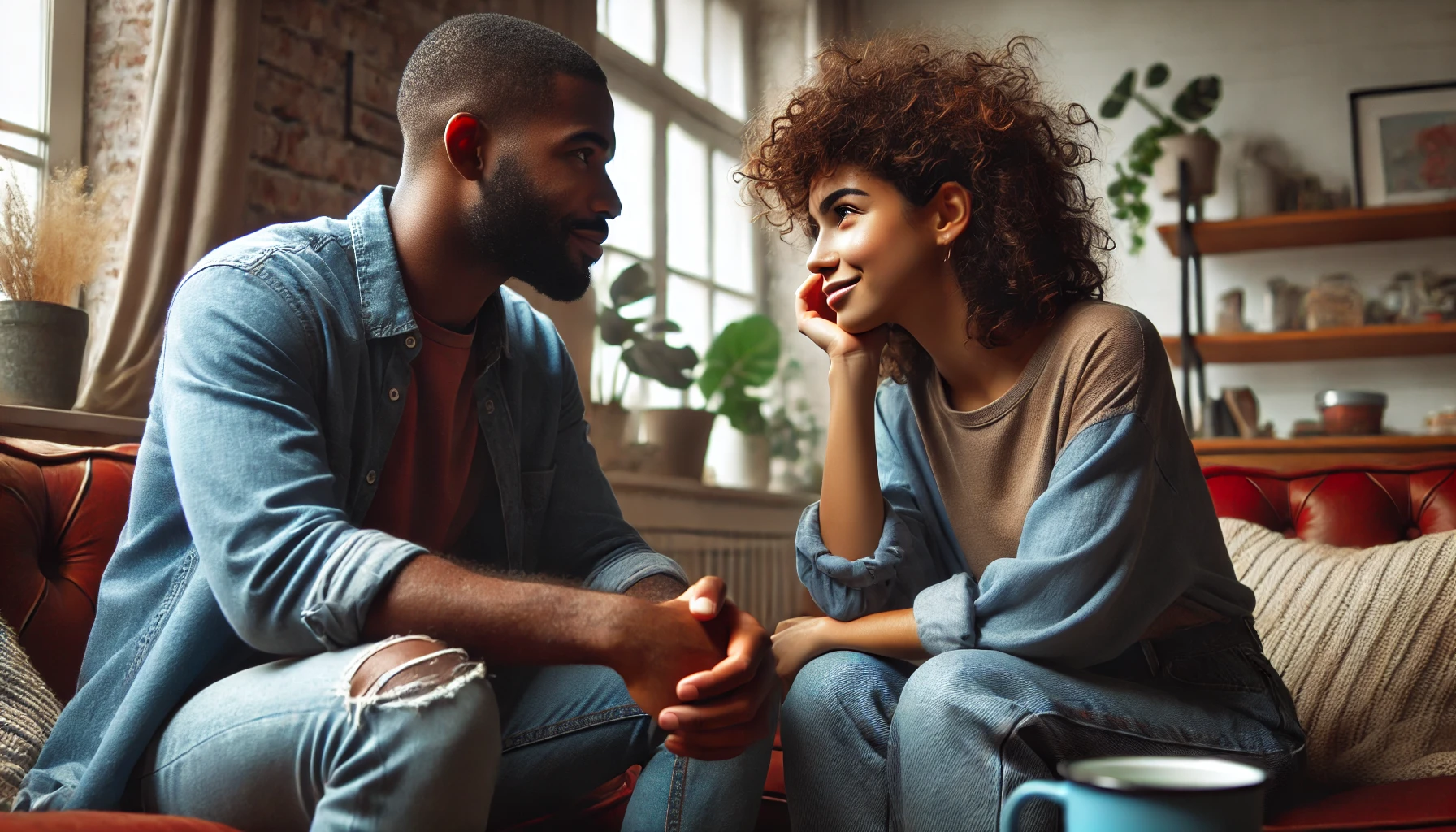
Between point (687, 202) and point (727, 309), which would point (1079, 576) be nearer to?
point (687, 202)

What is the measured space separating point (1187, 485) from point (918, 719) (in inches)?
17.7

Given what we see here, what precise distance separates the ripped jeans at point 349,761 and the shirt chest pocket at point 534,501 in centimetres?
35

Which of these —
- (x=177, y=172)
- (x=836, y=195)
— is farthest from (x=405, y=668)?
(x=177, y=172)

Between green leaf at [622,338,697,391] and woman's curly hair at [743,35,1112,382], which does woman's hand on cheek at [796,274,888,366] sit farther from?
green leaf at [622,338,697,391]

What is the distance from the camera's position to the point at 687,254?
3990mm

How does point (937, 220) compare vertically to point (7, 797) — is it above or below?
above

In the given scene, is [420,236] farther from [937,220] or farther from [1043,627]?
[1043,627]

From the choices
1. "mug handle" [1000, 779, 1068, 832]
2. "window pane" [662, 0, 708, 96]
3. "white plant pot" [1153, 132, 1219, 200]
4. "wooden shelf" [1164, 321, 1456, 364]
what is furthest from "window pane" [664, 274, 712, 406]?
"mug handle" [1000, 779, 1068, 832]

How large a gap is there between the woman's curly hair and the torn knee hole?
72 cm

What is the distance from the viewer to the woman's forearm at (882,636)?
1159 millimetres

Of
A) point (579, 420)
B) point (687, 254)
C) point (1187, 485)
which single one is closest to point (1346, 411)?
point (687, 254)

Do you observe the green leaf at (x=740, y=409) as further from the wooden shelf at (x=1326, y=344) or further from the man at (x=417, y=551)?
the man at (x=417, y=551)

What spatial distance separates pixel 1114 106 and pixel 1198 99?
0.32m

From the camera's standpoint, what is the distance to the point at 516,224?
1.25 meters
